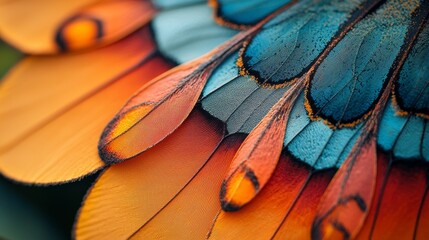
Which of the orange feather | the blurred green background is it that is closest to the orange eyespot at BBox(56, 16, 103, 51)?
the blurred green background

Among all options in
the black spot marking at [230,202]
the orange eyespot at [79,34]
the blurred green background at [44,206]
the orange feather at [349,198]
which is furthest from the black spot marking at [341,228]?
the blurred green background at [44,206]

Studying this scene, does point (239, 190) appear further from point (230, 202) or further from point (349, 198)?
point (349, 198)

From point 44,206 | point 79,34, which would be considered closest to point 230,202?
point 79,34

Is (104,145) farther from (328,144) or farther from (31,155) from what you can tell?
(328,144)

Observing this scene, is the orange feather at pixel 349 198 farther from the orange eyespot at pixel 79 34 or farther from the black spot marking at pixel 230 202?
the orange eyespot at pixel 79 34

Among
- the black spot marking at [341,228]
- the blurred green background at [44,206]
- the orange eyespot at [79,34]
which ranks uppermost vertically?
the orange eyespot at [79,34]

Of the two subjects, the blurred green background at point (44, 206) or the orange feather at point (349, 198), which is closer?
the orange feather at point (349, 198)

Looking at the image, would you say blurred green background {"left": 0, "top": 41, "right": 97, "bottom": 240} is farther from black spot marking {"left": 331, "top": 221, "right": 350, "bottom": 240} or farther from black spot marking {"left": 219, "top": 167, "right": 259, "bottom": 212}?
black spot marking {"left": 331, "top": 221, "right": 350, "bottom": 240}

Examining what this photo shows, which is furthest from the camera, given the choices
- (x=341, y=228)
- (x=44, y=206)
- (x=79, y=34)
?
(x=44, y=206)

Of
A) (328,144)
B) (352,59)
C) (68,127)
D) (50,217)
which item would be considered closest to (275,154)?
(328,144)
